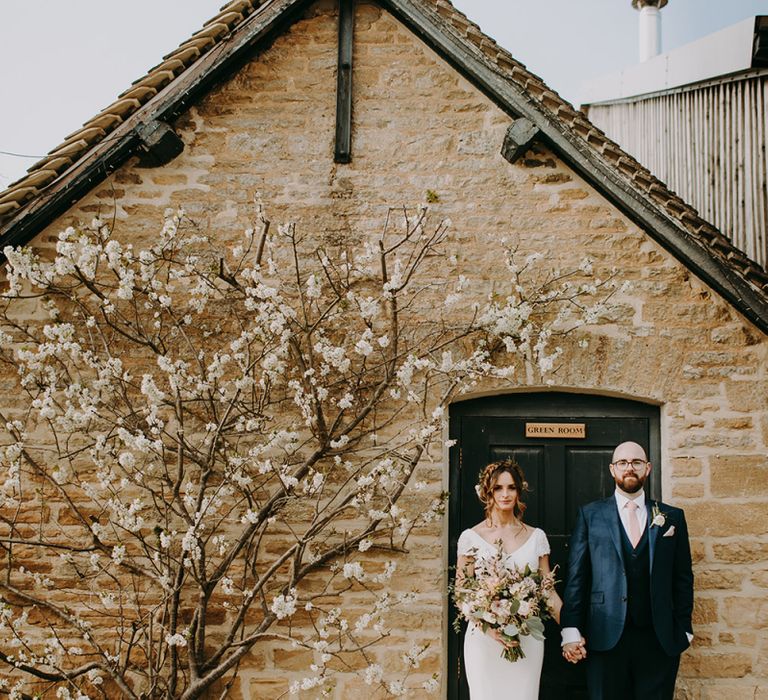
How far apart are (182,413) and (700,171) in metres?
5.77

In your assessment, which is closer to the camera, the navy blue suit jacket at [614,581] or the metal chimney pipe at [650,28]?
the navy blue suit jacket at [614,581]

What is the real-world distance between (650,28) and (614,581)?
25.5 ft

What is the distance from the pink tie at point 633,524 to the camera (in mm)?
4535

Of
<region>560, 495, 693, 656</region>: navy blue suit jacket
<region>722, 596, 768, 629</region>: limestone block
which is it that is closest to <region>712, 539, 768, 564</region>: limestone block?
<region>722, 596, 768, 629</region>: limestone block

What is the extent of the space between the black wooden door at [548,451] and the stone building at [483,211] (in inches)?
0.5

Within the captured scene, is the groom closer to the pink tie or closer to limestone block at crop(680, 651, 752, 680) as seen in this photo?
the pink tie

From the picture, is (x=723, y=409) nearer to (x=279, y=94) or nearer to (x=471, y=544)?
(x=471, y=544)

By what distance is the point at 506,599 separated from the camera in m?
4.29

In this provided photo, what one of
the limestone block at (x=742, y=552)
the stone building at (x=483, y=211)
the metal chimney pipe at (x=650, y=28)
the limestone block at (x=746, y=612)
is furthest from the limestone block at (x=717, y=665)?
the metal chimney pipe at (x=650, y=28)

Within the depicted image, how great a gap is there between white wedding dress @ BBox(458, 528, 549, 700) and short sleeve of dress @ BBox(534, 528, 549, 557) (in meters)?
0.05

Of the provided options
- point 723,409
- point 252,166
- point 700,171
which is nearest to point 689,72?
point 700,171

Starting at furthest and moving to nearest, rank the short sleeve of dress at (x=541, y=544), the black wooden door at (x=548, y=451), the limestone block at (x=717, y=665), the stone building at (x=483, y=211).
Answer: the black wooden door at (x=548, y=451)
the stone building at (x=483, y=211)
the limestone block at (x=717, y=665)
the short sleeve of dress at (x=541, y=544)

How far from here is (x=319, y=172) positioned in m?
5.39

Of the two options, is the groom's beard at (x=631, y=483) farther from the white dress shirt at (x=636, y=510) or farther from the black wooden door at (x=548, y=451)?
the black wooden door at (x=548, y=451)
